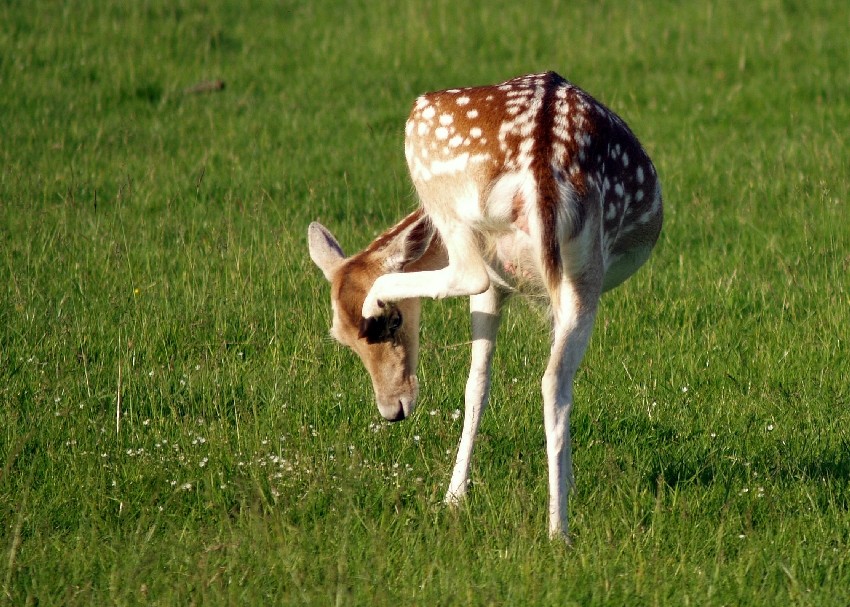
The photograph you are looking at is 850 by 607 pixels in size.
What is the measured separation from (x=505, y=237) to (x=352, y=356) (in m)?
2.05

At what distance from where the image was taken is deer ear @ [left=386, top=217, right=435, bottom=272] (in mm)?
5113

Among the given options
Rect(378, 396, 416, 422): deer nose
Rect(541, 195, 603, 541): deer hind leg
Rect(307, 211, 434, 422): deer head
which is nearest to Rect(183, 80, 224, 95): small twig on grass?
Rect(307, 211, 434, 422): deer head

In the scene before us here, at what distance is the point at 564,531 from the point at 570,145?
4.55ft

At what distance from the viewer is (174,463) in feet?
17.3

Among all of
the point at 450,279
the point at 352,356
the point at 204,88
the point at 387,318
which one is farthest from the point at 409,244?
the point at 204,88

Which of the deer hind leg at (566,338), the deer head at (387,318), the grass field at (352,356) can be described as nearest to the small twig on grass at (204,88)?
the grass field at (352,356)

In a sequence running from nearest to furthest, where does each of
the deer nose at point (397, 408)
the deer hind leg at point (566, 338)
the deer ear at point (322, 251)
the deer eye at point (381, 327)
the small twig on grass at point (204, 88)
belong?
the deer hind leg at point (566, 338) < the deer eye at point (381, 327) < the deer nose at point (397, 408) < the deer ear at point (322, 251) < the small twig on grass at point (204, 88)

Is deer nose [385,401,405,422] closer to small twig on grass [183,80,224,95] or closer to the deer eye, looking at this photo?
the deer eye

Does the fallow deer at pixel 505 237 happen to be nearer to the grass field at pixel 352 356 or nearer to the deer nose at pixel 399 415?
the deer nose at pixel 399 415

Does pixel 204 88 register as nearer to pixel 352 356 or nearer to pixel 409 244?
pixel 352 356

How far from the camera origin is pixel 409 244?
511cm

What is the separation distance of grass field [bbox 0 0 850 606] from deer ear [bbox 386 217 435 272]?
822mm

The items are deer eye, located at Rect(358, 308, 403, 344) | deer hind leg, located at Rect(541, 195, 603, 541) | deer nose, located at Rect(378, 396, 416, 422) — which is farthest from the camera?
deer nose, located at Rect(378, 396, 416, 422)

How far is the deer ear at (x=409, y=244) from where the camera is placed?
16.8 feet
